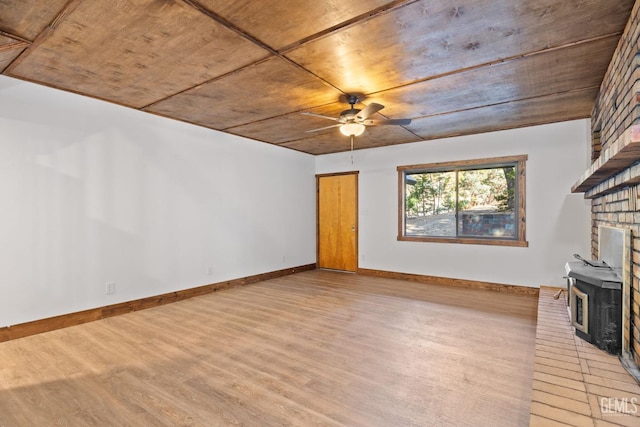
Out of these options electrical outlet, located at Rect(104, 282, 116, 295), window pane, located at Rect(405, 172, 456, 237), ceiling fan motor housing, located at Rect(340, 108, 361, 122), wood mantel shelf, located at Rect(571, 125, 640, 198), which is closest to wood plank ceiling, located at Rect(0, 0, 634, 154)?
ceiling fan motor housing, located at Rect(340, 108, 361, 122)

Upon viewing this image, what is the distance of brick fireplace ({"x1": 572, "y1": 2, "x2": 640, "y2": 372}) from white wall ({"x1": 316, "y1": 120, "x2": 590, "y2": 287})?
1906mm

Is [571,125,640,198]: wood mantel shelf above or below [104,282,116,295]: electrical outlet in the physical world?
above

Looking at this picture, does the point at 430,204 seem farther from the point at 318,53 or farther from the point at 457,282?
the point at 318,53

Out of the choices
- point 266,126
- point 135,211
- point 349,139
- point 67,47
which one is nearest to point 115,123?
point 135,211

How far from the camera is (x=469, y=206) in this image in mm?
5344

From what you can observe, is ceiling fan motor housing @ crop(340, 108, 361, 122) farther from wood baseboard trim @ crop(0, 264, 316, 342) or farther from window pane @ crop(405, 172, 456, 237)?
wood baseboard trim @ crop(0, 264, 316, 342)

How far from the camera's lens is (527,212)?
4.78 metres

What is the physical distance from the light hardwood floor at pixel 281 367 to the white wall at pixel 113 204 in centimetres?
54

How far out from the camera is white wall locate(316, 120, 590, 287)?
4.49m

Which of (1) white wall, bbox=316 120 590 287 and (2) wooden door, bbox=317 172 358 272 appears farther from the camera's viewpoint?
(2) wooden door, bbox=317 172 358 272

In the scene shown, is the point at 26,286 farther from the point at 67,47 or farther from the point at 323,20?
the point at 323,20

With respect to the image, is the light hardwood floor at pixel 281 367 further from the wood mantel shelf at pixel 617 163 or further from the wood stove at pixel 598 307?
the wood mantel shelf at pixel 617 163

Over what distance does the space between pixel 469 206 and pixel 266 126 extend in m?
3.51

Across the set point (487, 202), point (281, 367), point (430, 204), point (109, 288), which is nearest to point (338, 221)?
point (430, 204)
